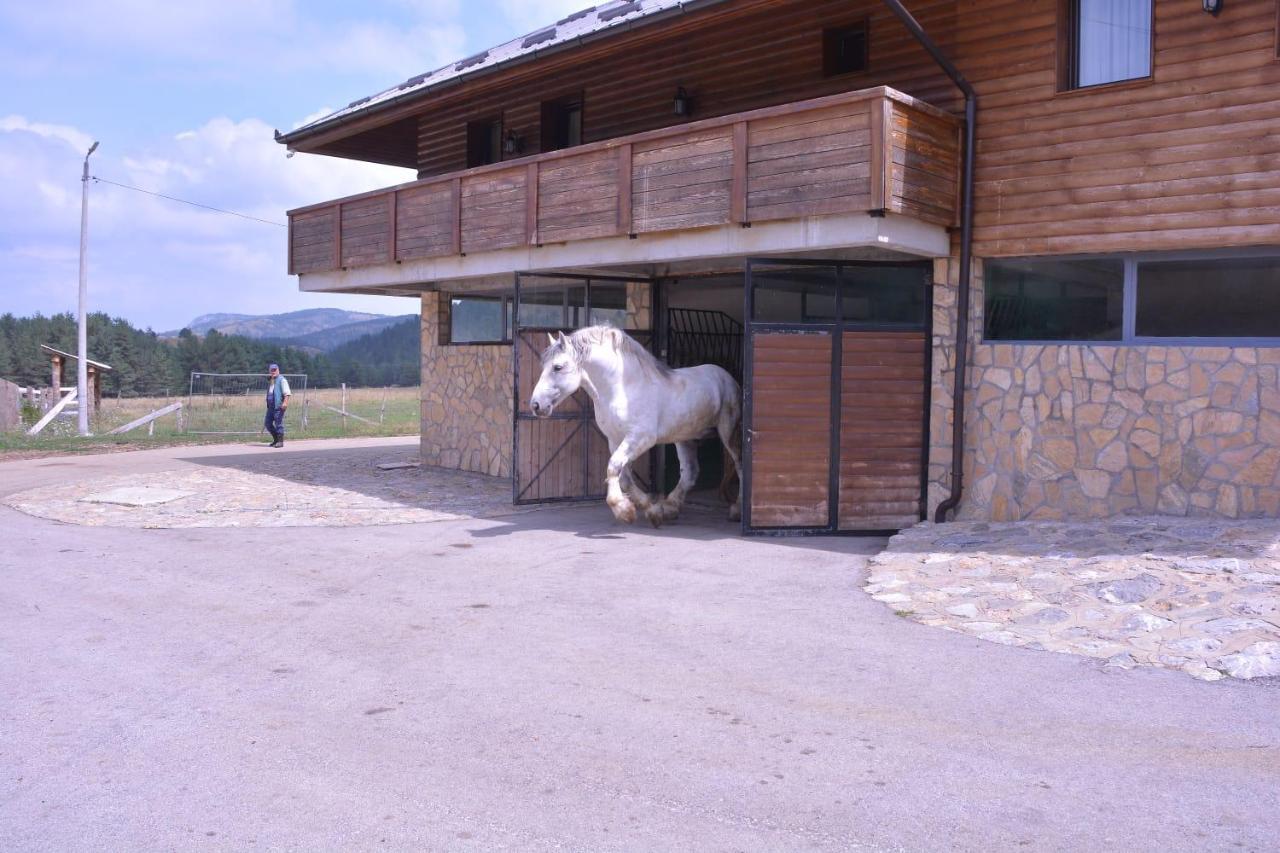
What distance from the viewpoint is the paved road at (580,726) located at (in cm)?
414

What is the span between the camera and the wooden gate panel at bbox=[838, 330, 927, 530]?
11.2 m

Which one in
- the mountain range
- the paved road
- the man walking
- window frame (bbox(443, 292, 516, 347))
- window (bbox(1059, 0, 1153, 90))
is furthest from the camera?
the mountain range

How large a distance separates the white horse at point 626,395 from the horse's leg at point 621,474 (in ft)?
0.04

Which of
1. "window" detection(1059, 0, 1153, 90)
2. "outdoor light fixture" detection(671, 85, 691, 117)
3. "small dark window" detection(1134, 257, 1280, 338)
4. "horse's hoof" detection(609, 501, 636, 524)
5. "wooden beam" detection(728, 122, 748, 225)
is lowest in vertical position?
"horse's hoof" detection(609, 501, 636, 524)

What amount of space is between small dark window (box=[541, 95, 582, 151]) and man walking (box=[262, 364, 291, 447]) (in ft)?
27.0

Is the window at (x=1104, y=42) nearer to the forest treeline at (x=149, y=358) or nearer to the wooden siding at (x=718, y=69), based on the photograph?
the wooden siding at (x=718, y=69)

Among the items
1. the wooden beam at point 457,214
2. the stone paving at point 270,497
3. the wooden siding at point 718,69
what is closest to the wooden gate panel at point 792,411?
the wooden siding at point 718,69

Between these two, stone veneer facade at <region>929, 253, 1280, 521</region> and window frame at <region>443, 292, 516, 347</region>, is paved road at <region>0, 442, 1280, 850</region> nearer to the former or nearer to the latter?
stone veneer facade at <region>929, 253, 1280, 521</region>

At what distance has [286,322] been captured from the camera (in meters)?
179

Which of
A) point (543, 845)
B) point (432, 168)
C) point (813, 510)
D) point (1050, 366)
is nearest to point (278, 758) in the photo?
point (543, 845)

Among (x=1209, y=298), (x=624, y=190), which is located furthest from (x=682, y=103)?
(x=1209, y=298)

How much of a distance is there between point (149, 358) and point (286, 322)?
120667mm

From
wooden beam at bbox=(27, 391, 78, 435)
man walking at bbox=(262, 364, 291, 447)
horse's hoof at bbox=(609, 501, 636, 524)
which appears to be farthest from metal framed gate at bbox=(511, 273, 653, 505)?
wooden beam at bbox=(27, 391, 78, 435)

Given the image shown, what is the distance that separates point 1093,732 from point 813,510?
6.10 m
